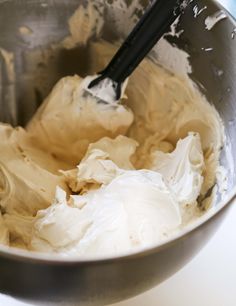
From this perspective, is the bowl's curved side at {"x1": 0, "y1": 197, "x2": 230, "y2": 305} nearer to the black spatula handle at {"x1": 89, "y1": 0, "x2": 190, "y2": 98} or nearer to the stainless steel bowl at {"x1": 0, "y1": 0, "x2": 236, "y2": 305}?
the stainless steel bowl at {"x1": 0, "y1": 0, "x2": 236, "y2": 305}

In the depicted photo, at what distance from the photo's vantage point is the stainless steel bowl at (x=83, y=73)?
455mm

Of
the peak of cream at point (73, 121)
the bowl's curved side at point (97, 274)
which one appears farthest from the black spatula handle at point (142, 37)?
the bowl's curved side at point (97, 274)

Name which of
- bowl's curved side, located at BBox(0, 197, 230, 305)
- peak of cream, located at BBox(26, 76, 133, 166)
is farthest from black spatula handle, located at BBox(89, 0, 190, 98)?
bowl's curved side, located at BBox(0, 197, 230, 305)

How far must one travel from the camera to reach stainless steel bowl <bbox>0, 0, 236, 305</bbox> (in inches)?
17.9

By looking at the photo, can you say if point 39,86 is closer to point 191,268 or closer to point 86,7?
point 86,7

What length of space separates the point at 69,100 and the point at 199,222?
409mm

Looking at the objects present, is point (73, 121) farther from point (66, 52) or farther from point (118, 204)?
point (118, 204)

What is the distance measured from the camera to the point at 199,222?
0.48 m

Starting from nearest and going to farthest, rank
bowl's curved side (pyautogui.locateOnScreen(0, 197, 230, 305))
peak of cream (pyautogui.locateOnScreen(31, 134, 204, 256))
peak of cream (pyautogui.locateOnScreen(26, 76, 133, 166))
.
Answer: bowl's curved side (pyautogui.locateOnScreen(0, 197, 230, 305))
peak of cream (pyautogui.locateOnScreen(31, 134, 204, 256))
peak of cream (pyautogui.locateOnScreen(26, 76, 133, 166))

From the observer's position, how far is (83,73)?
85cm

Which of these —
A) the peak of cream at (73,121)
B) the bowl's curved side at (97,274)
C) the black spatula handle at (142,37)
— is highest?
the black spatula handle at (142,37)

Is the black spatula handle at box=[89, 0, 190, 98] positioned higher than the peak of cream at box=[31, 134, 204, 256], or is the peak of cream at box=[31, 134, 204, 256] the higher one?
the black spatula handle at box=[89, 0, 190, 98]

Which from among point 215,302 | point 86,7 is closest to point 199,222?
point 215,302

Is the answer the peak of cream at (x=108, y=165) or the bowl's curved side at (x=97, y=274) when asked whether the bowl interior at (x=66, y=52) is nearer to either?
the peak of cream at (x=108, y=165)
